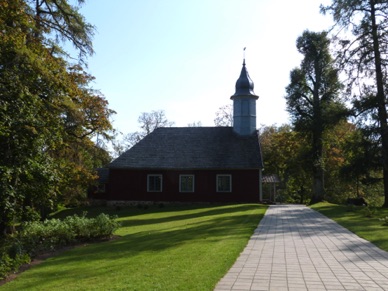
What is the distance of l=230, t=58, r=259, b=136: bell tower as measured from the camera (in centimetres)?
3280

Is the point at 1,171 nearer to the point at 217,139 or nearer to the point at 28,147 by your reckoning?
the point at 28,147

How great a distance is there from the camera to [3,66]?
38.7 feet

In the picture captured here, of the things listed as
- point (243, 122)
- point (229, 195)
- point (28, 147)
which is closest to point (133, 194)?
point (229, 195)

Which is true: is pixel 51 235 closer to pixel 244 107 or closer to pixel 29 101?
pixel 29 101

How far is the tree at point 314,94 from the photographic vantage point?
32.8 m

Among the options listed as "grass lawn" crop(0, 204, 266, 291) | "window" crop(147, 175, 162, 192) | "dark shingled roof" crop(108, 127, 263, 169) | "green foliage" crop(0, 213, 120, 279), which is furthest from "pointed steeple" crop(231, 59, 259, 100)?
"grass lawn" crop(0, 204, 266, 291)

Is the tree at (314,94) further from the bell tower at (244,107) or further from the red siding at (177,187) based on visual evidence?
the red siding at (177,187)

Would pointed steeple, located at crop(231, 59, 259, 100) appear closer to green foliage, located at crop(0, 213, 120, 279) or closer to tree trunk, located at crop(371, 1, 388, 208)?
tree trunk, located at crop(371, 1, 388, 208)

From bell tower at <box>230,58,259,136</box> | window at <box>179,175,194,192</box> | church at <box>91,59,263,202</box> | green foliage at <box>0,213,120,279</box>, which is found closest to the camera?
green foliage at <box>0,213,120,279</box>

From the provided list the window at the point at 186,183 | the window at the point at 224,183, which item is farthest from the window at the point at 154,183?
the window at the point at 224,183

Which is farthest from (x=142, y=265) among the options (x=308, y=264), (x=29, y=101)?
(x=29, y=101)

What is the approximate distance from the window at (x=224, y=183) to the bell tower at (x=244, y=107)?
459 cm

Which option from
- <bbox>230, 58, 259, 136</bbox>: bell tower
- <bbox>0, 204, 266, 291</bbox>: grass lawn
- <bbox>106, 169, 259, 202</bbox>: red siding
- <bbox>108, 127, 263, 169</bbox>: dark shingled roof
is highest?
<bbox>230, 58, 259, 136</bbox>: bell tower

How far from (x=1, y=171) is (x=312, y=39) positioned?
97.8ft
